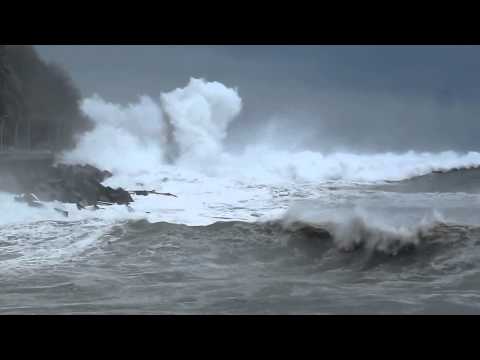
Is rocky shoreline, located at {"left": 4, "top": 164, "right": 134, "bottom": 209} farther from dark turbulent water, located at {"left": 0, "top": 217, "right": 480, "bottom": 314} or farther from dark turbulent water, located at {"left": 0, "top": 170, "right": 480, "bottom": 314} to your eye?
dark turbulent water, located at {"left": 0, "top": 217, "right": 480, "bottom": 314}

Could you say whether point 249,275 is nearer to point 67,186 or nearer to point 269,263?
point 269,263

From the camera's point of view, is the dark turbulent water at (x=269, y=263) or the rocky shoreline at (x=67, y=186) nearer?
the dark turbulent water at (x=269, y=263)

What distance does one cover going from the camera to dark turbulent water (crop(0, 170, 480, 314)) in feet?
10.7

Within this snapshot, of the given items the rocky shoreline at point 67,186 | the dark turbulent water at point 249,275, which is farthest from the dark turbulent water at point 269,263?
the rocky shoreline at point 67,186

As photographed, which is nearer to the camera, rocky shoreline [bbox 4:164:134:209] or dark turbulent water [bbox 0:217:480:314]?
dark turbulent water [bbox 0:217:480:314]

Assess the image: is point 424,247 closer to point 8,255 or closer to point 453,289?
point 453,289

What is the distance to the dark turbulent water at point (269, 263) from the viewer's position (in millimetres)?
3252

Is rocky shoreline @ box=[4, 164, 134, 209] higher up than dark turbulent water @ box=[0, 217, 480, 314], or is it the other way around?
rocky shoreline @ box=[4, 164, 134, 209]

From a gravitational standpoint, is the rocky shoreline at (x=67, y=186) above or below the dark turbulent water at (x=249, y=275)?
above

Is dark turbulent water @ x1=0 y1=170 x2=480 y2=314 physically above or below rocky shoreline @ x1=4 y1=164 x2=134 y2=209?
below

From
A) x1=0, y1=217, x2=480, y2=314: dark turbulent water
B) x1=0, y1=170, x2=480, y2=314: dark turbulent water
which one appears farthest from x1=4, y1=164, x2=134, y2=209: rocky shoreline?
x1=0, y1=217, x2=480, y2=314: dark turbulent water

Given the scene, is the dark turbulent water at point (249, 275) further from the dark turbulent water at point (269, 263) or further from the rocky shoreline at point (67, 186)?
the rocky shoreline at point (67, 186)

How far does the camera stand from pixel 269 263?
16.2 ft

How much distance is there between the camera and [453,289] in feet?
12.2
